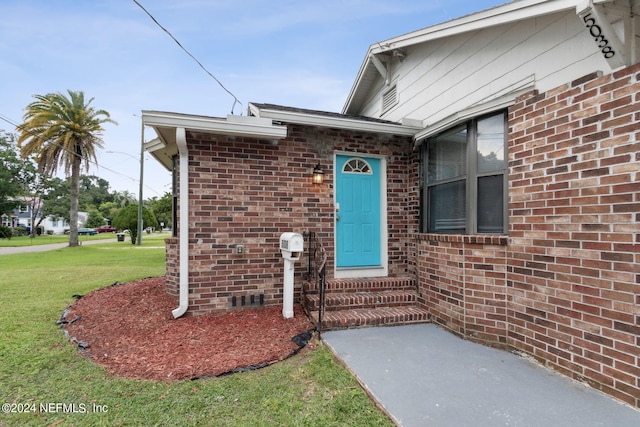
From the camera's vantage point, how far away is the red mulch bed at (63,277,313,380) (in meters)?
2.89

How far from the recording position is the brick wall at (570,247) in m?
2.30

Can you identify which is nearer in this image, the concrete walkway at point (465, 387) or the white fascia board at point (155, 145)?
the concrete walkway at point (465, 387)

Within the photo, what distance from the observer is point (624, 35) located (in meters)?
2.49

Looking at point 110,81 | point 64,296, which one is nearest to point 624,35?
point 64,296

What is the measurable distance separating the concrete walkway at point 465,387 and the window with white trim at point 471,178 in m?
1.46

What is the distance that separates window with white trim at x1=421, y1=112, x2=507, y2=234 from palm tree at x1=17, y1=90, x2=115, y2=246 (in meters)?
17.1

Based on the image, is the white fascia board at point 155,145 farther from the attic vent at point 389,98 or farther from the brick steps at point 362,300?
the attic vent at point 389,98

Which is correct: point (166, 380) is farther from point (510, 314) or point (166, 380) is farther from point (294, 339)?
point (510, 314)

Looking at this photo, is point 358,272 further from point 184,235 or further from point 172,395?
point 172,395

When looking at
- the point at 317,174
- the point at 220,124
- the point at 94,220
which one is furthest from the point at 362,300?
the point at 94,220

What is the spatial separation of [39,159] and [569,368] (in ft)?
68.8

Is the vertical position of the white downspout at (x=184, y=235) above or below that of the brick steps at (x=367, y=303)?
above

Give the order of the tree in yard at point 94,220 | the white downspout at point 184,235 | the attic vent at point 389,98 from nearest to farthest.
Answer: the white downspout at point 184,235, the attic vent at point 389,98, the tree in yard at point 94,220

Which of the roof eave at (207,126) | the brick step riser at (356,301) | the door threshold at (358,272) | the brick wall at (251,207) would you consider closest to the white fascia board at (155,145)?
the roof eave at (207,126)
